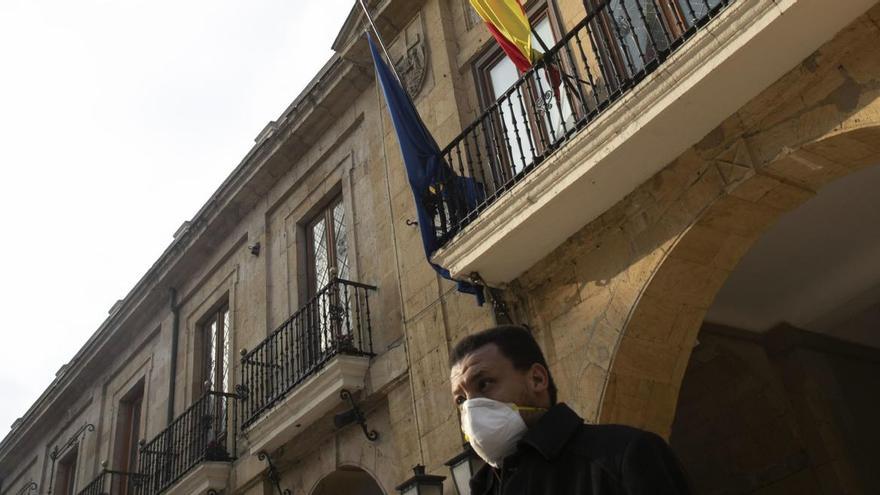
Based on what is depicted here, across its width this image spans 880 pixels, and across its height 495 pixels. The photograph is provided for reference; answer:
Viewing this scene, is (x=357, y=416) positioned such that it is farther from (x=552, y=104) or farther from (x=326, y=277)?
(x=552, y=104)

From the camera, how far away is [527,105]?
6918 millimetres

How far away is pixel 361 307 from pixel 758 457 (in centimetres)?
376

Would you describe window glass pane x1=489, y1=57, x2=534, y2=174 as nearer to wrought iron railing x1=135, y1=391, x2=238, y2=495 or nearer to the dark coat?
wrought iron railing x1=135, y1=391, x2=238, y2=495

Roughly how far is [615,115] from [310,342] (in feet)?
14.0

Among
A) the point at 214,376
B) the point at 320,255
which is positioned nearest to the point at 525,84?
the point at 320,255

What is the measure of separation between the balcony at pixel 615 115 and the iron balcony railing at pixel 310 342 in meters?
1.48

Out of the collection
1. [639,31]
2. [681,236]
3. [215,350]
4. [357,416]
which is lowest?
[681,236]

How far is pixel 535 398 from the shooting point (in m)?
2.27

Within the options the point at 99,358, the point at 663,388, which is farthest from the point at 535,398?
the point at 99,358

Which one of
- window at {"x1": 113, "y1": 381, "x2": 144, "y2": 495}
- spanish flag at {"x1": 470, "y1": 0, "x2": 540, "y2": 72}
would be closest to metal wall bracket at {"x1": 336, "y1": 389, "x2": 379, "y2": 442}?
spanish flag at {"x1": 470, "y1": 0, "x2": 540, "y2": 72}

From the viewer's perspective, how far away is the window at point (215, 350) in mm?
10914

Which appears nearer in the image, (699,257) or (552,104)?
(699,257)

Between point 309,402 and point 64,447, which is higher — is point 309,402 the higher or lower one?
the lower one

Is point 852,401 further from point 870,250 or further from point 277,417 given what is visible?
point 277,417
